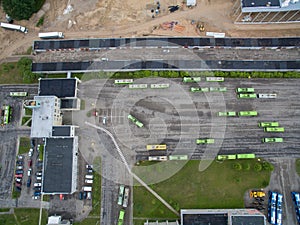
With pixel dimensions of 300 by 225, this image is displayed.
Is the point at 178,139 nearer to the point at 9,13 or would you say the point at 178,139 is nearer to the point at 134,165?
the point at 134,165

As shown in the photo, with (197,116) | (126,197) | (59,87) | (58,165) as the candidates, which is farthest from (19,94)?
(197,116)

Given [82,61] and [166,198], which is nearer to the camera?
[166,198]

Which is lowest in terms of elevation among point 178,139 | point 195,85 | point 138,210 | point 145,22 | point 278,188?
point 138,210

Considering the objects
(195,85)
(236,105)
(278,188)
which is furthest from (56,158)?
(278,188)

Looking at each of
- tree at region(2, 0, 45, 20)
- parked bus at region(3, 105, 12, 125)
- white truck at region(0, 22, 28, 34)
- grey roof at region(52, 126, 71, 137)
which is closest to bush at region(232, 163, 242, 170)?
grey roof at region(52, 126, 71, 137)

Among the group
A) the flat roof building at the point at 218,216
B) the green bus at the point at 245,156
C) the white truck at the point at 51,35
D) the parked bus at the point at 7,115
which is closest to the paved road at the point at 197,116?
the green bus at the point at 245,156

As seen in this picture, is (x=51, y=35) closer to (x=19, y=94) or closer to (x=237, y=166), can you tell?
(x=19, y=94)

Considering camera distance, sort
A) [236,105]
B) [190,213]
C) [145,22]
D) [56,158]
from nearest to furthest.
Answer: [190,213] < [56,158] < [236,105] < [145,22]
